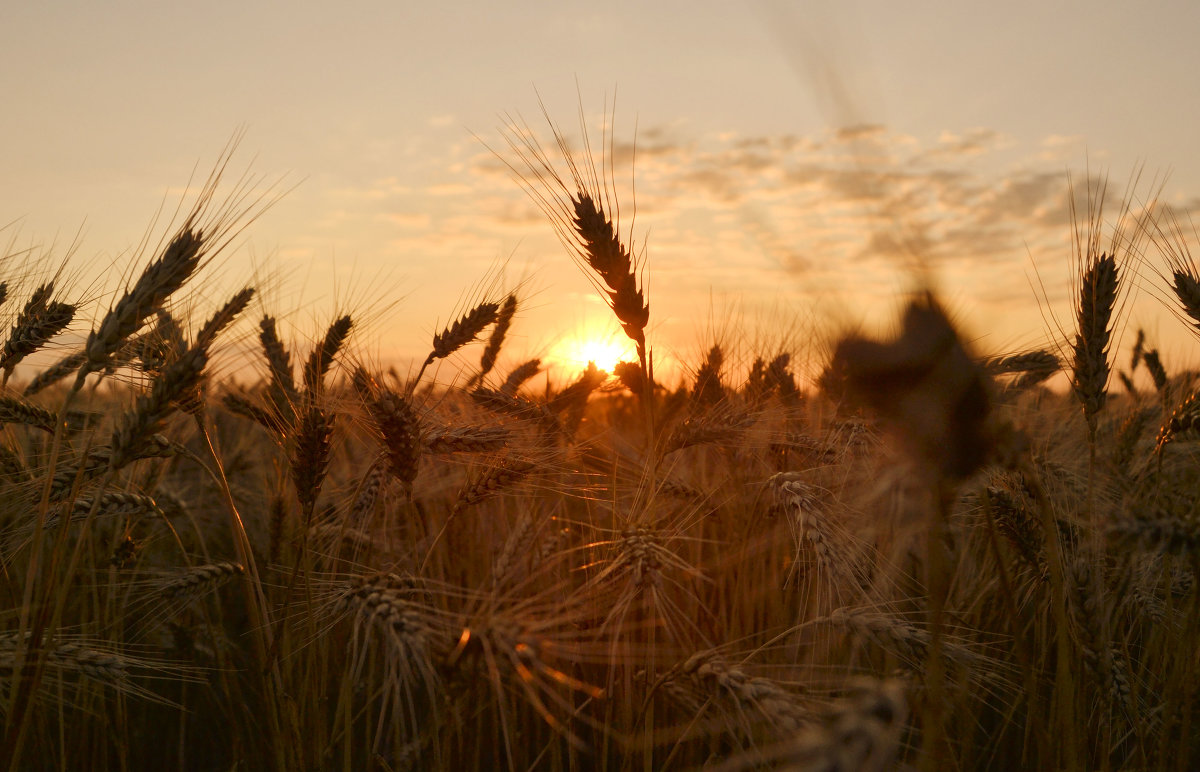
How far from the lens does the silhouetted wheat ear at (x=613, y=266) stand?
1911 mm

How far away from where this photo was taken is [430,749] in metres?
2.26

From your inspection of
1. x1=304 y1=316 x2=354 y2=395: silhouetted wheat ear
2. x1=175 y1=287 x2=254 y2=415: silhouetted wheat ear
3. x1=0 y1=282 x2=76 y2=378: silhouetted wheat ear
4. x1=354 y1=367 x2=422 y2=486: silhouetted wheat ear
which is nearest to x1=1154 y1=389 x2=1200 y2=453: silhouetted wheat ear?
x1=354 y1=367 x2=422 y2=486: silhouetted wheat ear

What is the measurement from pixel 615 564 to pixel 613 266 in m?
0.71

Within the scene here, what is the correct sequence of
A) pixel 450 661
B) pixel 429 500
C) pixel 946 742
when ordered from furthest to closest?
pixel 429 500 → pixel 946 742 → pixel 450 661

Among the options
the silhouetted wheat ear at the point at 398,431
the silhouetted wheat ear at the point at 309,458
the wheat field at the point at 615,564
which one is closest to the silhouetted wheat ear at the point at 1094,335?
the wheat field at the point at 615,564

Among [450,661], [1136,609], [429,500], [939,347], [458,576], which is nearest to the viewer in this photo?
[939,347]

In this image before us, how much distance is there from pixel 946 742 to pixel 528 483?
1.23m

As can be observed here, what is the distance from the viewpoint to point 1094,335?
1965 mm

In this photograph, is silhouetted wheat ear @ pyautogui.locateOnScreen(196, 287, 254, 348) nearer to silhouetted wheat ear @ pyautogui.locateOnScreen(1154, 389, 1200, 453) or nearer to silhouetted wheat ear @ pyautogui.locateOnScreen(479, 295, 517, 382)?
silhouetted wheat ear @ pyautogui.locateOnScreen(479, 295, 517, 382)

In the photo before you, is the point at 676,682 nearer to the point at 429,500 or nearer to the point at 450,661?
the point at 450,661

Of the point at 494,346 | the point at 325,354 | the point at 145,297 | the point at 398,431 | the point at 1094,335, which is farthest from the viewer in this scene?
the point at 494,346

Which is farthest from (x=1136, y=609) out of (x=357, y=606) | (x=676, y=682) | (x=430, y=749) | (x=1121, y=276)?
(x=357, y=606)

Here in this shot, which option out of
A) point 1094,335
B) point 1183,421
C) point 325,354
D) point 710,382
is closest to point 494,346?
point 710,382

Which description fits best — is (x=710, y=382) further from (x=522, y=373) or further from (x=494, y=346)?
(x=494, y=346)
